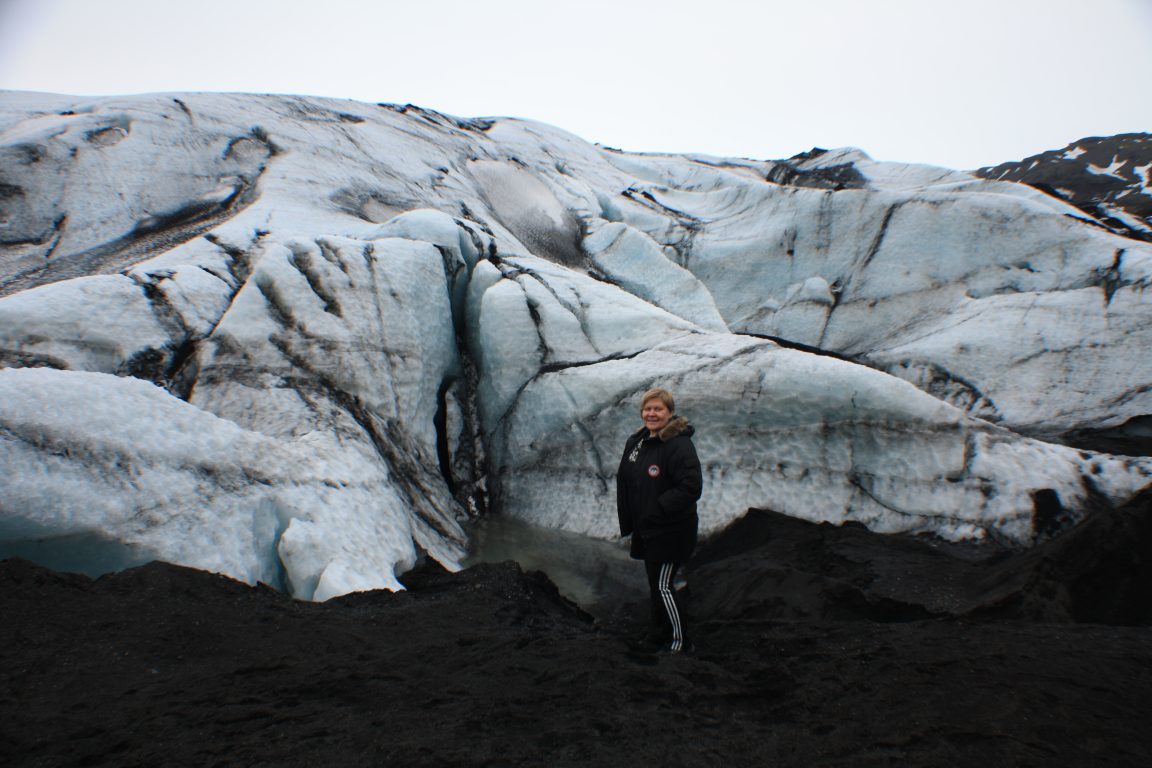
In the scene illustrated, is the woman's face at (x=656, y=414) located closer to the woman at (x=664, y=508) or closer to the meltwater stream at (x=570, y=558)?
the woman at (x=664, y=508)

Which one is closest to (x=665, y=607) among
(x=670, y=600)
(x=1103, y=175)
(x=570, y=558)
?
(x=670, y=600)

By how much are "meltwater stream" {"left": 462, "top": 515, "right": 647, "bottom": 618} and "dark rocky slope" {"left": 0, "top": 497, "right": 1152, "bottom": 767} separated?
4.04ft

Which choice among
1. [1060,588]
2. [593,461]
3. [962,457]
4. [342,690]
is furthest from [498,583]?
[962,457]

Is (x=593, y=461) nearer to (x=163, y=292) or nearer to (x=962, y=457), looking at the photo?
(x=962, y=457)

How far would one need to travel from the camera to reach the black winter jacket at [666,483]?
10.4 ft

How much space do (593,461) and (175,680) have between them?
4.74 metres

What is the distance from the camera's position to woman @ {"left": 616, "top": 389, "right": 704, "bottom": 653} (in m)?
3.20

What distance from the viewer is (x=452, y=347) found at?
7.68 metres

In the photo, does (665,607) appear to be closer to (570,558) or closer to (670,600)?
(670,600)

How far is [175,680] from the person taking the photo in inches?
86.8

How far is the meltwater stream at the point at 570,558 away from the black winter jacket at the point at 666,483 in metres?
1.59

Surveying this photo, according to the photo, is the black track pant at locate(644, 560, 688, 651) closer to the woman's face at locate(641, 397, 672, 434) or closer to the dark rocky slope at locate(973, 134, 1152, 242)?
the woman's face at locate(641, 397, 672, 434)

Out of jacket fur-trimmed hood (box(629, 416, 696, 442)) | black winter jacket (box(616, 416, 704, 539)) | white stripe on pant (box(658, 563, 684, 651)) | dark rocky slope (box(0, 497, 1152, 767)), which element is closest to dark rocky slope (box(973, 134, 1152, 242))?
dark rocky slope (box(0, 497, 1152, 767))

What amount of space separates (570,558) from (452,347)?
3.21m
